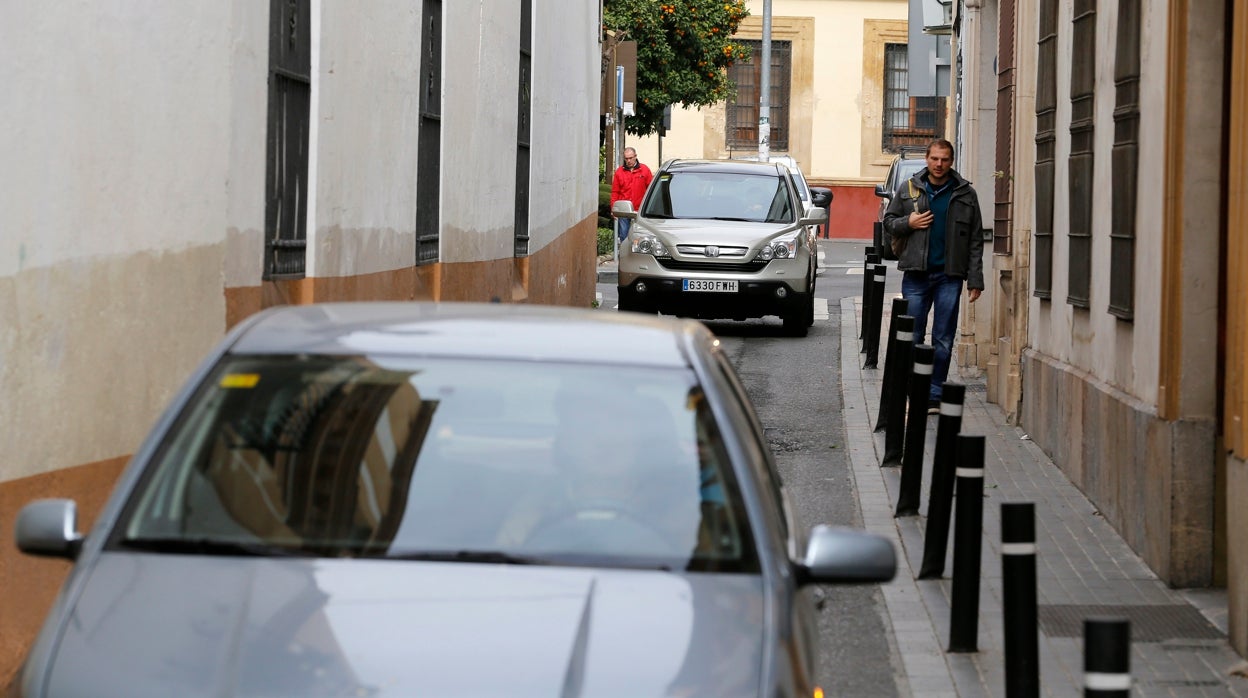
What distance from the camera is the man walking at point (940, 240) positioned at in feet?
44.6

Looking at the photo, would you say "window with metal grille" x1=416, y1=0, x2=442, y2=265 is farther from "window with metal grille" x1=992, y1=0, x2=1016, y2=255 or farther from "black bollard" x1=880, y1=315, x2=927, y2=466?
"window with metal grille" x1=992, y1=0, x2=1016, y2=255

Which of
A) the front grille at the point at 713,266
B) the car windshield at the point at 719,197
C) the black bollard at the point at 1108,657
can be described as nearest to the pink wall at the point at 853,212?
the car windshield at the point at 719,197

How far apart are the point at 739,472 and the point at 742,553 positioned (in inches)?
9.4

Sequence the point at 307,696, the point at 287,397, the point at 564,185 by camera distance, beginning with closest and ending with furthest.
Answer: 1. the point at 307,696
2. the point at 287,397
3. the point at 564,185

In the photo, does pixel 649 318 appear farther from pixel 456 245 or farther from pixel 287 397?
pixel 456 245

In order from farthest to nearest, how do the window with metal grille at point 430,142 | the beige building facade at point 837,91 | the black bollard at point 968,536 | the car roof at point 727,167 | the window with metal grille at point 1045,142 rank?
the beige building facade at point 837,91
the car roof at point 727,167
the window with metal grille at point 430,142
the window with metal grille at point 1045,142
the black bollard at point 968,536

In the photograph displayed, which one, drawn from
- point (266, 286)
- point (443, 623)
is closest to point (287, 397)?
point (443, 623)

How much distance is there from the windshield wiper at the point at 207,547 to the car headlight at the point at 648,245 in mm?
15550

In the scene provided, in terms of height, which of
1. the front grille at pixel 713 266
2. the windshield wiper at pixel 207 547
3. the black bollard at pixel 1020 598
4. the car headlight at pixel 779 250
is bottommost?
the black bollard at pixel 1020 598

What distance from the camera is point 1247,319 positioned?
22.9ft

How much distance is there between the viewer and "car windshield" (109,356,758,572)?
159 inches

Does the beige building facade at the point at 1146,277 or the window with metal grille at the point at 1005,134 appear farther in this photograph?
the window with metal grille at the point at 1005,134

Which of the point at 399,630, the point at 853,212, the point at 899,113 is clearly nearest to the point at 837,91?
the point at 899,113

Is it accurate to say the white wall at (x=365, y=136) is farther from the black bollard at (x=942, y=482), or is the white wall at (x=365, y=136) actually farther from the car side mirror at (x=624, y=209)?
the car side mirror at (x=624, y=209)
